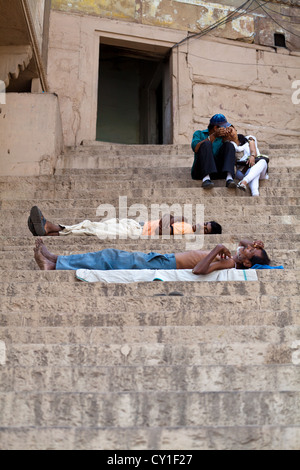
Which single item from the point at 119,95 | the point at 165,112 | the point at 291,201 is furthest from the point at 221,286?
the point at 119,95

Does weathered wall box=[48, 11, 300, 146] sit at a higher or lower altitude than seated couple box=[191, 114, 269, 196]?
higher

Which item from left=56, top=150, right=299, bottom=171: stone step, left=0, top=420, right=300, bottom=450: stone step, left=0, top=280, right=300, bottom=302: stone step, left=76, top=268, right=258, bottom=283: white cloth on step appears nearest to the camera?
left=0, top=420, right=300, bottom=450: stone step

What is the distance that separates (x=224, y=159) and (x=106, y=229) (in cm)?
201

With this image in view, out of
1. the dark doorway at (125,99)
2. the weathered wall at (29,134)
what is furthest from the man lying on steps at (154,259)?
the dark doorway at (125,99)

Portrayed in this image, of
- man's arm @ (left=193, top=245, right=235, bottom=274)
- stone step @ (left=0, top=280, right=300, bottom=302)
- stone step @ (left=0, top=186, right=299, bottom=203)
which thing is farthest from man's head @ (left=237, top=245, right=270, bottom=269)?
stone step @ (left=0, top=186, right=299, bottom=203)

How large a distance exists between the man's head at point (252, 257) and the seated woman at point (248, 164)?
2.04 meters

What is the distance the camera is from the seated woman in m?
7.26

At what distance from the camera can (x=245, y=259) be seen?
5219 mm

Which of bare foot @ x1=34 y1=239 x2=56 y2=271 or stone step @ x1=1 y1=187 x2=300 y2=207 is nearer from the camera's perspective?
bare foot @ x1=34 y1=239 x2=56 y2=271

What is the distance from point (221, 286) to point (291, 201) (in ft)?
8.95

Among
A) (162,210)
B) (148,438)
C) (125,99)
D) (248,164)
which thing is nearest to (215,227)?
(162,210)

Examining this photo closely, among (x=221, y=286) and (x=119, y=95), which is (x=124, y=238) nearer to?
(x=221, y=286)

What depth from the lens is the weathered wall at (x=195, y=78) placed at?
35.5 ft

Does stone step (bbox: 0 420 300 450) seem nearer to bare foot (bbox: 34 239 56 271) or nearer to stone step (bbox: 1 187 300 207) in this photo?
bare foot (bbox: 34 239 56 271)
